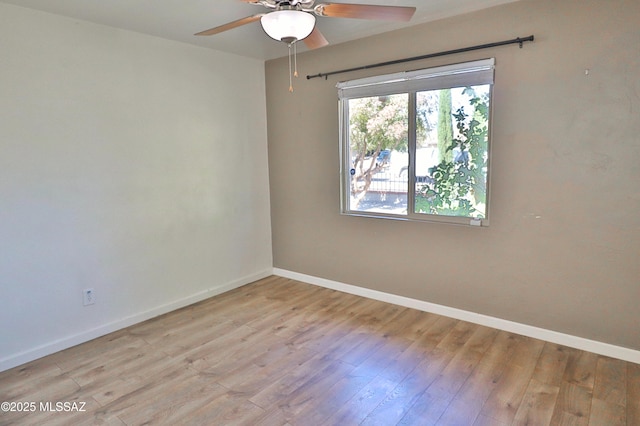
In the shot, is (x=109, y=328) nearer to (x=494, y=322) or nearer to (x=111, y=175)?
(x=111, y=175)

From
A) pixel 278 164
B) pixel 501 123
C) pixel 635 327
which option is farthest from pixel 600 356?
pixel 278 164

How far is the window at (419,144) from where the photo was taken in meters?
2.95

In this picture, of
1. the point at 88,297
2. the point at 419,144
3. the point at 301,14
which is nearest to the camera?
the point at 301,14

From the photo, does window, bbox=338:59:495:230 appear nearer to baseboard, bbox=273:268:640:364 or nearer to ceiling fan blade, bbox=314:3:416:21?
baseboard, bbox=273:268:640:364

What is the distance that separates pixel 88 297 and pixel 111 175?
3.18ft

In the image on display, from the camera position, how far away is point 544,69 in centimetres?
260

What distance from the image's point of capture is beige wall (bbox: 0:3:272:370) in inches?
101

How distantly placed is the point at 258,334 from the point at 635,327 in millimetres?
2613

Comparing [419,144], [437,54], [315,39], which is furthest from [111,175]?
[437,54]

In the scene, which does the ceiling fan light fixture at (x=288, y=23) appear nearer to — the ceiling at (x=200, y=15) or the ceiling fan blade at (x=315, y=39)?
the ceiling fan blade at (x=315, y=39)

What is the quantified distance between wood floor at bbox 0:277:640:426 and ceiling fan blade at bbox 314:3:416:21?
6.99ft

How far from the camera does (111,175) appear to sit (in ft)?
9.86

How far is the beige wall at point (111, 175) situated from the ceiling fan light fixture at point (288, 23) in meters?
1.73

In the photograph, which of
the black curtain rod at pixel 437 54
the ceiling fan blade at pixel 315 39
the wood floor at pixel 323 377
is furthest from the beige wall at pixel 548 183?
the ceiling fan blade at pixel 315 39
